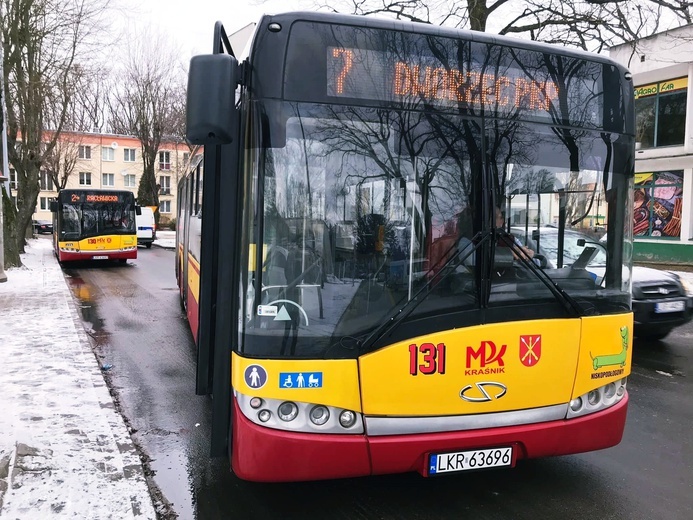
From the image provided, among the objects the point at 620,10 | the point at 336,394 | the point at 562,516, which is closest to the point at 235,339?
the point at 336,394

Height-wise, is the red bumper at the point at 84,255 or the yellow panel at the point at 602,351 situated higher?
the yellow panel at the point at 602,351

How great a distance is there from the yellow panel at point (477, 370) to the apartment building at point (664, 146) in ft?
60.4

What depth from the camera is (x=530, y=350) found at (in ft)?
11.1

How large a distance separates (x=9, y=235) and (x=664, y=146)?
22594mm

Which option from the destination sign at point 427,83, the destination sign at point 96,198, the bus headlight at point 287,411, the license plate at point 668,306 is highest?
the destination sign at point 427,83

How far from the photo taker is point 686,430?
5.17 meters

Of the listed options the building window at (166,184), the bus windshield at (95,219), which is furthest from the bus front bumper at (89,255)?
the building window at (166,184)

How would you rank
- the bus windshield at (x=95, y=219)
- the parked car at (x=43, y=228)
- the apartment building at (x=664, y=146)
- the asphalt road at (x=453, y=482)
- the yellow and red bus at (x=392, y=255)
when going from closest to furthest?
the yellow and red bus at (x=392, y=255) < the asphalt road at (x=453, y=482) < the bus windshield at (x=95, y=219) < the apartment building at (x=664, y=146) < the parked car at (x=43, y=228)

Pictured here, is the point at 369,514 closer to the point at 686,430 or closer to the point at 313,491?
the point at 313,491

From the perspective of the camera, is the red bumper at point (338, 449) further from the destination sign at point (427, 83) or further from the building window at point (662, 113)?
the building window at point (662, 113)

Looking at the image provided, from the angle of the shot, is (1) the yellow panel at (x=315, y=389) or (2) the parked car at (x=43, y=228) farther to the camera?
(2) the parked car at (x=43, y=228)

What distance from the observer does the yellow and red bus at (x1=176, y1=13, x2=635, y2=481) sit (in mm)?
3125

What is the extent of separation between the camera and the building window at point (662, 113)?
A: 68.7 feet

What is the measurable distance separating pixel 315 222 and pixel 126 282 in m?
14.7
